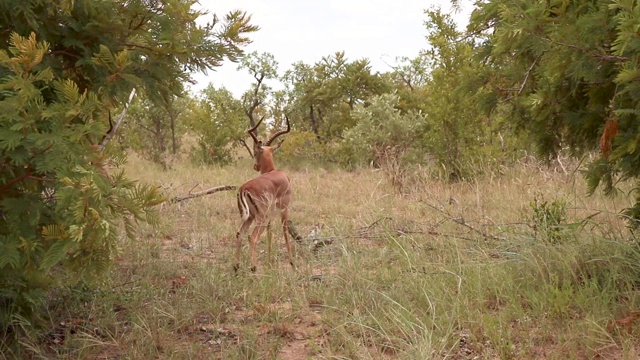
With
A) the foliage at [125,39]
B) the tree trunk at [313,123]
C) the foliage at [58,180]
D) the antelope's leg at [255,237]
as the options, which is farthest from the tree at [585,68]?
the tree trunk at [313,123]

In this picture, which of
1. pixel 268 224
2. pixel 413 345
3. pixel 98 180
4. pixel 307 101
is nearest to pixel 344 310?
pixel 413 345

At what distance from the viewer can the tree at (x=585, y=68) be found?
3795 millimetres

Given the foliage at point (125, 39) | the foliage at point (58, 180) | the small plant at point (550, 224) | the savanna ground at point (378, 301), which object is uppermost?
the foliage at point (125, 39)

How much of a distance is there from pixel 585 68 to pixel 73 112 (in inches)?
122

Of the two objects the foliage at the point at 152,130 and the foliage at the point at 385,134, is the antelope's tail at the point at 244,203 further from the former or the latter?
the foliage at the point at 152,130

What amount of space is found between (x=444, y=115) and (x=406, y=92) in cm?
725

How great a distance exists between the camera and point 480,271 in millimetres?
5031

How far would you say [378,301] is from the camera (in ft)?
15.6

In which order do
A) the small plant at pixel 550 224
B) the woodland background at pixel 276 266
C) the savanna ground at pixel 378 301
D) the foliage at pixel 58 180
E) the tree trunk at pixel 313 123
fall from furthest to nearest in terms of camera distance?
the tree trunk at pixel 313 123
the small plant at pixel 550 224
the savanna ground at pixel 378 301
the woodland background at pixel 276 266
the foliage at pixel 58 180

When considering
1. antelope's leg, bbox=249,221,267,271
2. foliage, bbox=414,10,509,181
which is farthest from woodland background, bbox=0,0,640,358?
foliage, bbox=414,10,509,181

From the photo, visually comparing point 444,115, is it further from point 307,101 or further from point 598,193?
point 307,101

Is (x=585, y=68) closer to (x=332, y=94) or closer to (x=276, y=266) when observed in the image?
(x=276, y=266)

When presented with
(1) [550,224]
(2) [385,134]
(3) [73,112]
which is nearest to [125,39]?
(3) [73,112]

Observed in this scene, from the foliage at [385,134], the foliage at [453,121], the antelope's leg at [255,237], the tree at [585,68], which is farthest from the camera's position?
the foliage at [385,134]
